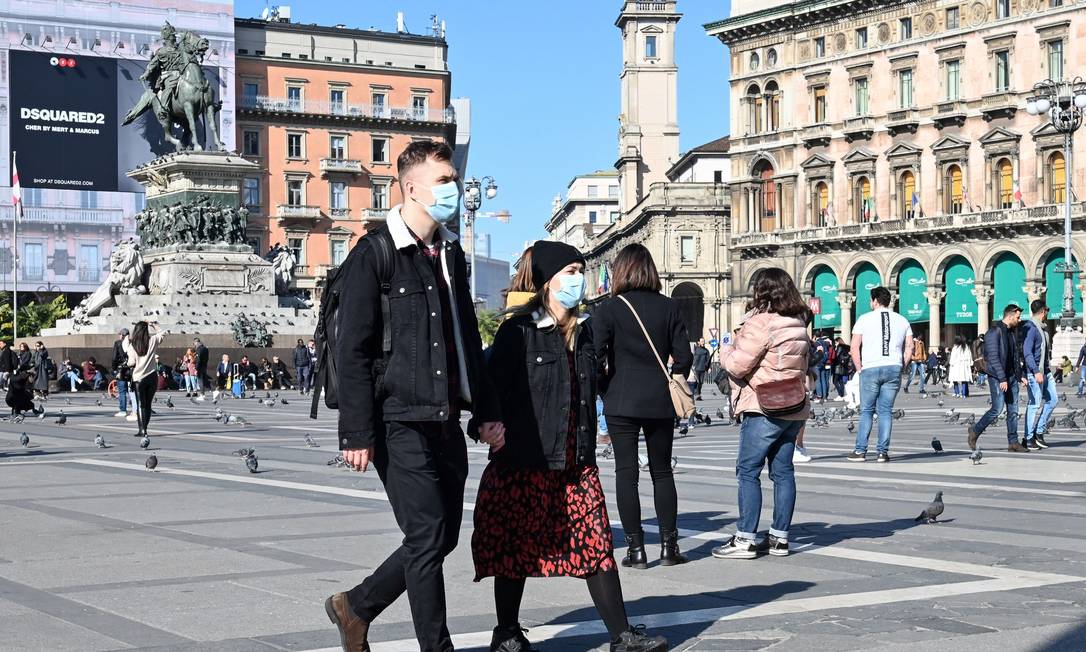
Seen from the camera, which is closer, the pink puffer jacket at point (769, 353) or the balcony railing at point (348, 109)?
the pink puffer jacket at point (769, 353)

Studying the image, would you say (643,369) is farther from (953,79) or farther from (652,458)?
(953,79)

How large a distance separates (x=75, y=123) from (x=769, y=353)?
7312 cm

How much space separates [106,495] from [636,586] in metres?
6.04

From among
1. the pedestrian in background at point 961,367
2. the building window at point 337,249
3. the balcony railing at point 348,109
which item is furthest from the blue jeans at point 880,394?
the building window at point 337,249

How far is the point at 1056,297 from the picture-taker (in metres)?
60.9

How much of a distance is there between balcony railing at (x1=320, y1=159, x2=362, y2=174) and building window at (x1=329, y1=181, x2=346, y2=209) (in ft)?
3.26

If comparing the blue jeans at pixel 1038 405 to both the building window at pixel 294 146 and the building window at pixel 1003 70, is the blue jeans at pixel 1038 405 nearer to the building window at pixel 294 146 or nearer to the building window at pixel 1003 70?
the building window at pixel 1003 70

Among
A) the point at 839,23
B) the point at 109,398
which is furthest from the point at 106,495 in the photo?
the point at 839,23

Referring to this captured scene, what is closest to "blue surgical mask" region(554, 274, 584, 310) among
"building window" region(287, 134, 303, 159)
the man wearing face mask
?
the man wearing face mask

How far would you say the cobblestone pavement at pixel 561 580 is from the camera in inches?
264

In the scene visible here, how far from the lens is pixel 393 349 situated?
5785 millimetres

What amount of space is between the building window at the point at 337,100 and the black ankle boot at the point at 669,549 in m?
84.1

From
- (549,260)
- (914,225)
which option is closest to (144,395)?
(549,260)

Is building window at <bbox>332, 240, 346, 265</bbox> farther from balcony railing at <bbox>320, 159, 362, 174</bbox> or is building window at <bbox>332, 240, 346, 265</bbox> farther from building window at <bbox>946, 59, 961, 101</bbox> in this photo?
building window at <bbox>946, 59, 961, 101</bbox>
